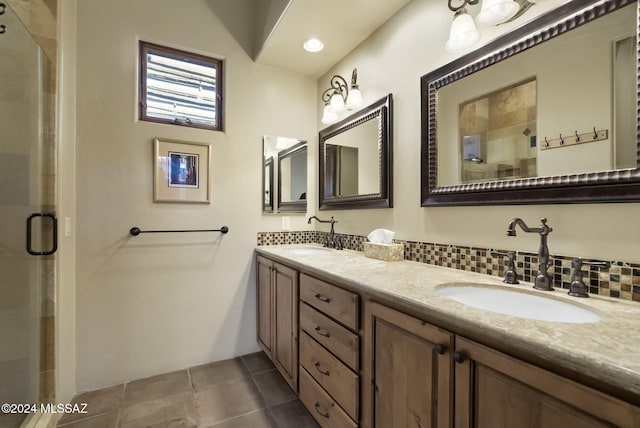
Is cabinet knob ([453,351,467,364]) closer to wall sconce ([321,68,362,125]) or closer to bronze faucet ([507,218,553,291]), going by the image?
bronze faucet ([507,218,553,291])

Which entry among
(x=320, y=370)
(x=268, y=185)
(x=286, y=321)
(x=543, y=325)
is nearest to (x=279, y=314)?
(x=286, y=321)

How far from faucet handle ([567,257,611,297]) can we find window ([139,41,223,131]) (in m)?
2.42

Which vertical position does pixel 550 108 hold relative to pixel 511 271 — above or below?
above

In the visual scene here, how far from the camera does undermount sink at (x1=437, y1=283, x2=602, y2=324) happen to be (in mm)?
924

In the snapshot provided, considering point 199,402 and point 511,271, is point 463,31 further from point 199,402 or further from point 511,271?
point 199,402

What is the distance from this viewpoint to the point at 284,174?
2645mm

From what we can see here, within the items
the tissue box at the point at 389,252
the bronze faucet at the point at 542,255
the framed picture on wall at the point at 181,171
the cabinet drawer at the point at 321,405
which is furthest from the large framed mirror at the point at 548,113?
the framed picture on wall at the point at 181,171

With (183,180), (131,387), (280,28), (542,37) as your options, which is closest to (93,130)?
(183,180)

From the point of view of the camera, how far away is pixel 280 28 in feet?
6.64

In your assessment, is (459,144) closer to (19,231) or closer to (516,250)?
(516,250)

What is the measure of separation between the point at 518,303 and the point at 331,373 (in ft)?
2.88

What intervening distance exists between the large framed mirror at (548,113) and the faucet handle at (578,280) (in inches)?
8.5

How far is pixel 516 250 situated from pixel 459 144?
22.7 inches

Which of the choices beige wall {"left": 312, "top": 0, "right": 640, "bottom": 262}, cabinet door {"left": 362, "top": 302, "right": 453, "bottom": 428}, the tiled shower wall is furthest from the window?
cabinet door {"left": 362, "top": 302, "right": 453, "bottom": 428}
